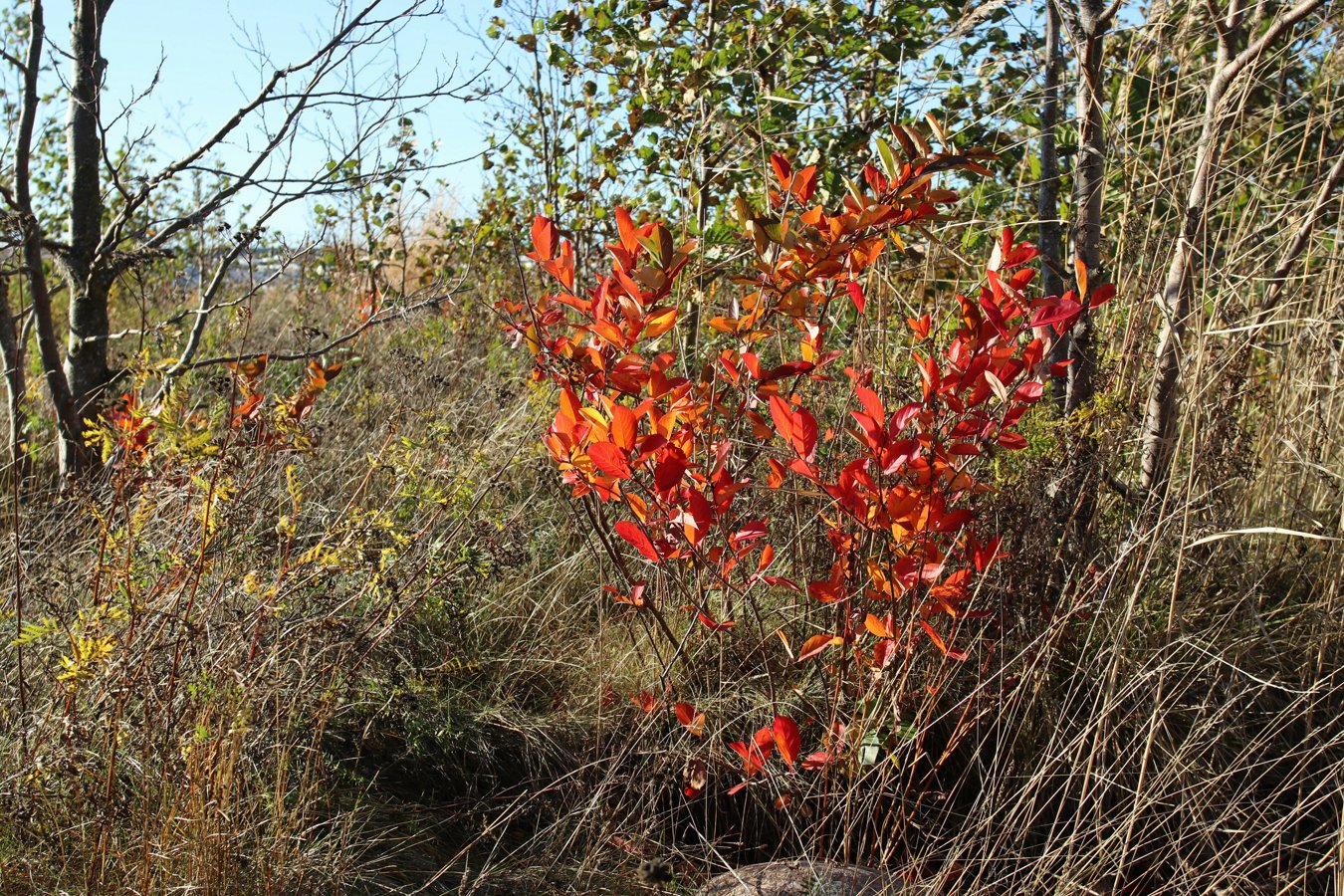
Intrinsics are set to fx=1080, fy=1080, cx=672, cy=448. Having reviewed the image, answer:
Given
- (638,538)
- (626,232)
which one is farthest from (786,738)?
(626,232)

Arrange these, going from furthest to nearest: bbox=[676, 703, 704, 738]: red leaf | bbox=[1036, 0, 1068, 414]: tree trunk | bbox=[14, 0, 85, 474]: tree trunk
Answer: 1. bbox=[14, 0, 85, 474]: tree trunk
2. bbox=[1036, 0, 1068, 414]: tree trunk
3. bbox=[676, 703, 704, 738]: red leaf

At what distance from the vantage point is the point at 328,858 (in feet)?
5.98

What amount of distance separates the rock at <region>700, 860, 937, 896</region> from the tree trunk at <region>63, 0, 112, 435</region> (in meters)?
2.20

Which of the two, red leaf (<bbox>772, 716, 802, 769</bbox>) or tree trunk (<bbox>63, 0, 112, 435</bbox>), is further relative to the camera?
tree trunk (<bbox>63, 0, 112, 435</bbox>)

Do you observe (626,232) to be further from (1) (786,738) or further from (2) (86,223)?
(2) (86,223)

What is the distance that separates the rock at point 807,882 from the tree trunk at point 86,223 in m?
2.20

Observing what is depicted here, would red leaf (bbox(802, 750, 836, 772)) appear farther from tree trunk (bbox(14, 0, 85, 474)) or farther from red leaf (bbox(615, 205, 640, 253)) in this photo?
tree trunk (bbox(14, 0, 85, 474))

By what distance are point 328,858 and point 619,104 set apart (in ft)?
9.97

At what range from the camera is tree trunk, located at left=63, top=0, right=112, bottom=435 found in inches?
118

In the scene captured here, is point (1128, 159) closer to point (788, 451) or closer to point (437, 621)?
point (788, 451)

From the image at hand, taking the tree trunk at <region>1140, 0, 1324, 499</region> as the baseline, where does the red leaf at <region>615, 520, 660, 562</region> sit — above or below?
below

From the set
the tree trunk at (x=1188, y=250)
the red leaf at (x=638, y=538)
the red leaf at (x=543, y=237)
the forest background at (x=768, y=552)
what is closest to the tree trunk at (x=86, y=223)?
the forest background at (x=768, y=552)

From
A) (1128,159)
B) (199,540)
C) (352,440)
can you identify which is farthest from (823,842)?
(352,440)

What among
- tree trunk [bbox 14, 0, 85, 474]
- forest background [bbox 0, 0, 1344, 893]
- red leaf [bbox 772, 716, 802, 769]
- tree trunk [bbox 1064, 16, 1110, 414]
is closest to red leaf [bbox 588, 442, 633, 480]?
forest background [bbox 0, 0, 1344, 893]
